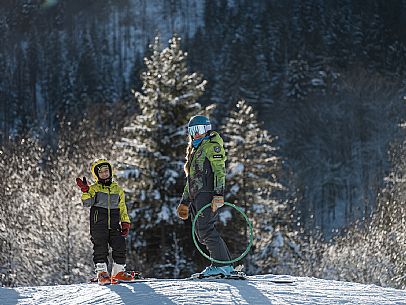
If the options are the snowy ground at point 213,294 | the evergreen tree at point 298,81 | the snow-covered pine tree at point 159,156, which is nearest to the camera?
the snowy ground at point 213,294

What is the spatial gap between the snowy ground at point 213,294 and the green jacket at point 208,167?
1033mm

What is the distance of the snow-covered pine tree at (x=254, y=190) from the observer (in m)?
20.3

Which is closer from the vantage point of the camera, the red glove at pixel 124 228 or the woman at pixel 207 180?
the woman at pixel 207 180

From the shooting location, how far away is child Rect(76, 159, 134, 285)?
755cm

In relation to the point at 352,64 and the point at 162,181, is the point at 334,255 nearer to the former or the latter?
the point at 162,181

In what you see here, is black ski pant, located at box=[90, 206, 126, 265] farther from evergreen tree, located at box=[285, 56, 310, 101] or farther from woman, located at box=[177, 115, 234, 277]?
evergreen tree, located at box=[285, 56, 310, 101]

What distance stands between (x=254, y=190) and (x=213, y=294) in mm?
15785

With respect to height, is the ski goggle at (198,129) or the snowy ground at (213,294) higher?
the ski goggle at (198,129)

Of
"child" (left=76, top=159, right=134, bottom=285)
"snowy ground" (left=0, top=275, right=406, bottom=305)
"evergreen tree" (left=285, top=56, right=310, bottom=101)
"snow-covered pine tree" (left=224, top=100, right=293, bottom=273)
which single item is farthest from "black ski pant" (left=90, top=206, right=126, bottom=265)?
"evergreen tree" (left=285, top=56, right=310, bottom=101)

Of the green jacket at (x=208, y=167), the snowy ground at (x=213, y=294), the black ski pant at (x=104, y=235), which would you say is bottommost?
the snowy ground at (x=213, y=294)

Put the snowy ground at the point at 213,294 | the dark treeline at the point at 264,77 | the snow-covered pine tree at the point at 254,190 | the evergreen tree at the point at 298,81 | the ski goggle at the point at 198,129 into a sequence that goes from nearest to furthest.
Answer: the snowy ground at the point at 213,294 < the ski goggle at the point at 198,129 < the snow-covered pine tree at the point at 254,190 < the dark treeline at the point at 264,77 < the evergreen tree at the point at 298,81

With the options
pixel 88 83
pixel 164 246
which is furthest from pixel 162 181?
pixel 88 83

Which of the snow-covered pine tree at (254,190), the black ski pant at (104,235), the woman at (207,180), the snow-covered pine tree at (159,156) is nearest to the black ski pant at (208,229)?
the woman at (207,180)

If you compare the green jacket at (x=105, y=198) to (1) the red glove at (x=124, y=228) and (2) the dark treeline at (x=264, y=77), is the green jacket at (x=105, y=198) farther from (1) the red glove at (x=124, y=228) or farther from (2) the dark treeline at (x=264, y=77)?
(2) the dark treeline at (x=264, y=77)
